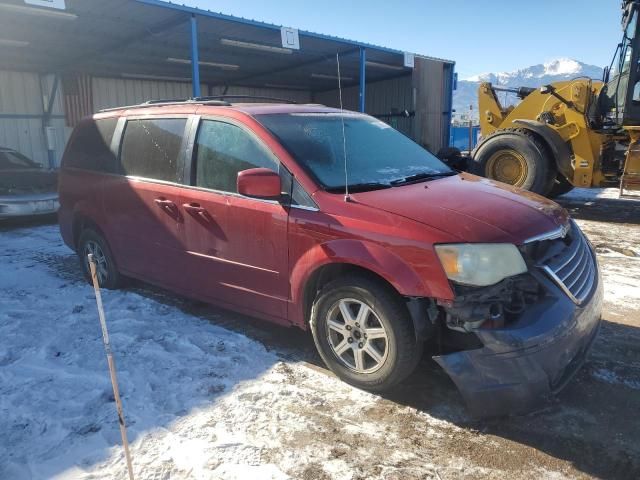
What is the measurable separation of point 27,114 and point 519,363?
53.5 ft

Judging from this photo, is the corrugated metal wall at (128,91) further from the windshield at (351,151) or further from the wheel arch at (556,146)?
the windshield at (351,151)

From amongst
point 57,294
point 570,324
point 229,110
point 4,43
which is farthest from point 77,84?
point 570,324

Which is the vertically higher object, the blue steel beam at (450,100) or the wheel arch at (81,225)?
the blue steel beam at (450,100)

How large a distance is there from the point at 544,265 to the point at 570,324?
0.35m

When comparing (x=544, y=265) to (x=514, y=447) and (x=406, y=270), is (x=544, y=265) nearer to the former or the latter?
(x=406, y=270)

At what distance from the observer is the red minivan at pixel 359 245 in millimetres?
2564

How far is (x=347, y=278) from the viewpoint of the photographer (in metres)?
2.95

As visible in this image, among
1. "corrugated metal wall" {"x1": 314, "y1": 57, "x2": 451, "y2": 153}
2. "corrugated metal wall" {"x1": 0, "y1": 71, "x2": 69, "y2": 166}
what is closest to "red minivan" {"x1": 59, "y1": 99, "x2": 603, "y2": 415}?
"corrugated metal wall" {"x1": 314, "y1": 57, "x2": 451, "y2": 153}

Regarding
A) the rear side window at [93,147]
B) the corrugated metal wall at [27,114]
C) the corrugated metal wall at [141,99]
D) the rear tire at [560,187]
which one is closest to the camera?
the rear side window at [93,147]

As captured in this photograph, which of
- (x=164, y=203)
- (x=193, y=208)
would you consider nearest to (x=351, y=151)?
(x=193, y=208)

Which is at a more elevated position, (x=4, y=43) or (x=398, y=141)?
(x=4, y=43)

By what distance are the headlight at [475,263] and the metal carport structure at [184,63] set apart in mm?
7614

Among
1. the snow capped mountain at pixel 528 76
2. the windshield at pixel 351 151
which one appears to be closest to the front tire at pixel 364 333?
the windshield at pixel 351 151

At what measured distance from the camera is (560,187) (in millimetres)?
10156
